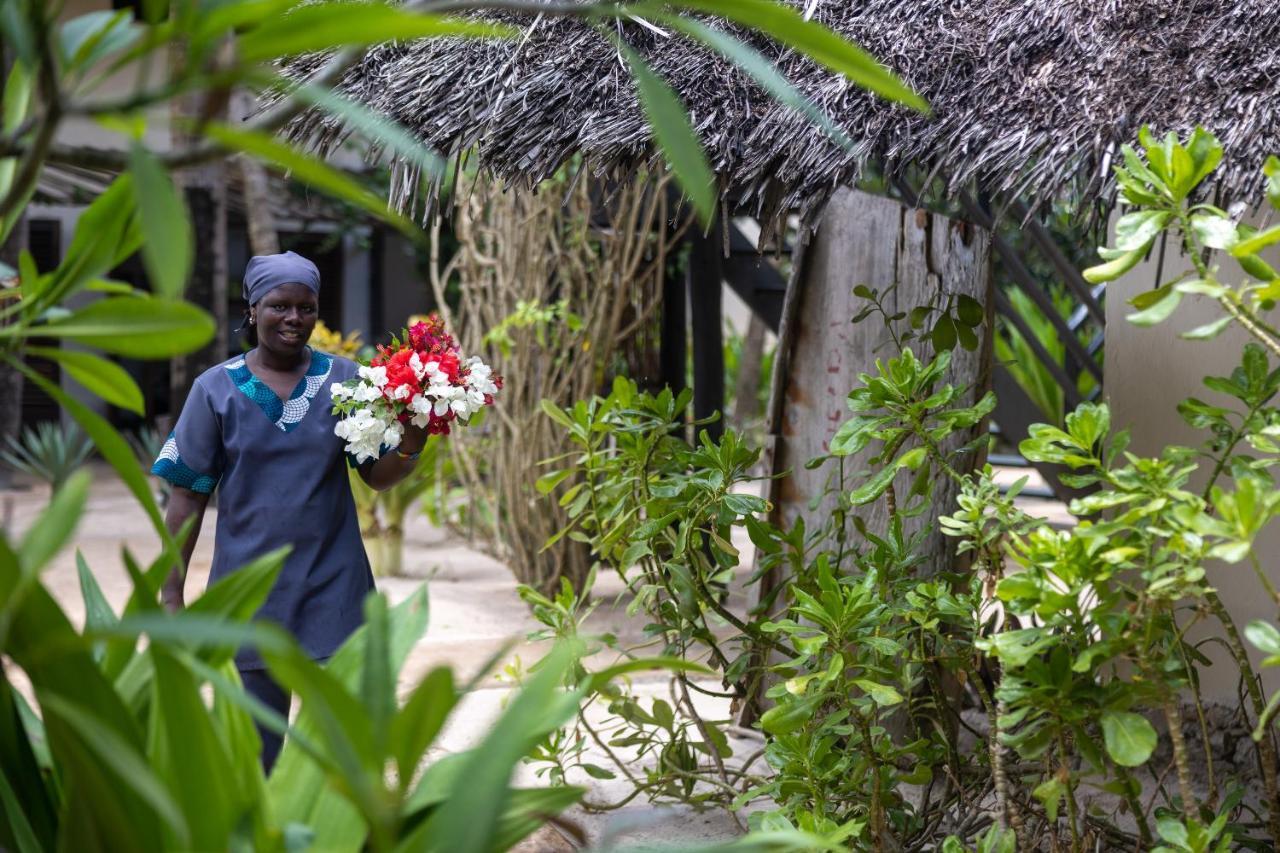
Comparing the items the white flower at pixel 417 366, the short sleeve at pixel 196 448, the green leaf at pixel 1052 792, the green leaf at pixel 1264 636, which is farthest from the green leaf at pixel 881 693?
the short sleeve at pixel 196 448

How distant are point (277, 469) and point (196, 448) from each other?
0.17m

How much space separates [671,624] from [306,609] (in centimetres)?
85

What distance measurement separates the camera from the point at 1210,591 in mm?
1821

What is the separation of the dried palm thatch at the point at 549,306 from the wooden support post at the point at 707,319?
5.9 inches

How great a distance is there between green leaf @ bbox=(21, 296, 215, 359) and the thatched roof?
1727mm

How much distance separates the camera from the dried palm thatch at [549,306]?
5.50 meters

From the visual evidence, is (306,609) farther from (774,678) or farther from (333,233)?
(333,233)

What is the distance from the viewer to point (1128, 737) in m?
1.82

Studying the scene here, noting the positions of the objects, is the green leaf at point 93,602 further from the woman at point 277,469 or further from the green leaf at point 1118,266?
the green leaf at point 1118,266

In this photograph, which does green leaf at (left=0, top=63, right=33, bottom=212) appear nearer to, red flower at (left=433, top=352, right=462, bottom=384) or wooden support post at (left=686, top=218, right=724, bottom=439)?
red flower at (left=433, top=352, right=462, bottom=384)

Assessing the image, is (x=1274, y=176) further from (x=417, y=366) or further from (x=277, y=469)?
(x=277, y=469)

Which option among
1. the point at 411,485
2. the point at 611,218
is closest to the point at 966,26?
the point at 611,218

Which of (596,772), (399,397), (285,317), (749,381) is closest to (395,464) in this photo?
(399,397)

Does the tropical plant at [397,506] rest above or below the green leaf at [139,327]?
below
